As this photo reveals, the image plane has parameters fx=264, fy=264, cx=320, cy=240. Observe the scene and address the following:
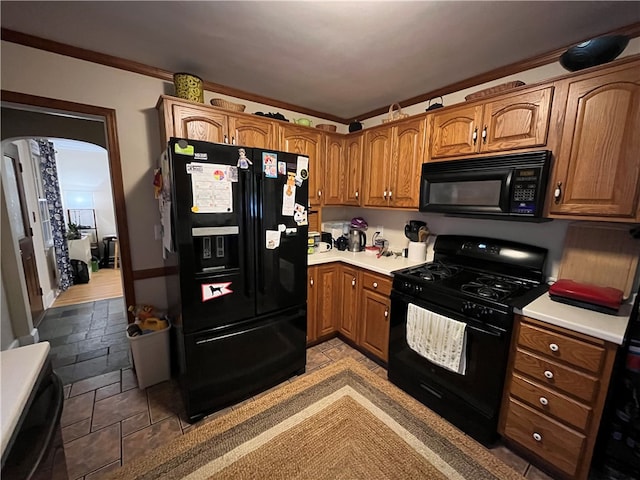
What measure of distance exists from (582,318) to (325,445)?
1.57 meters

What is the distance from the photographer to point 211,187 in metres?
1.62

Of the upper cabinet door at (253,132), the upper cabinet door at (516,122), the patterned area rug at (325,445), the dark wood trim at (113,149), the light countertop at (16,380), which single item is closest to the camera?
the light countertop at (16,380)

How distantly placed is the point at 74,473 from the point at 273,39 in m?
2.73

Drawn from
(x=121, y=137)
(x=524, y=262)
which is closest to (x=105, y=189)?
(x=121, y=137)

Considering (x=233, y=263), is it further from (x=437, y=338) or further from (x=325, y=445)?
(x=437, y=338)

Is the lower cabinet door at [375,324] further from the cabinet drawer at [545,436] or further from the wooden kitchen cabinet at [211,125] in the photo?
the wooden kitchen cabinet at [211,125]

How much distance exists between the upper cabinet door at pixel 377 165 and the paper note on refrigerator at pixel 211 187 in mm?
1432

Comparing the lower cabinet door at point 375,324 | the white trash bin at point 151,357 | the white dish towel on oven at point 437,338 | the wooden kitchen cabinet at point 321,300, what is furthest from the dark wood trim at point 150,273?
the white dish towel on oven at point 437,338

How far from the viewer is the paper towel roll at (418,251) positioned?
2453 millimetres

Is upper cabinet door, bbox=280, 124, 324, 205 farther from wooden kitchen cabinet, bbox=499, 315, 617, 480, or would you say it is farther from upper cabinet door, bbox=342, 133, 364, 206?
wooden kitchen cabinet, bbox=499, 315, 617, 480

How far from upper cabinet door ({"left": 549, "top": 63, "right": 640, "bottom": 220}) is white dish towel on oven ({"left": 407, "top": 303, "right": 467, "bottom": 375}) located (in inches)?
36.7

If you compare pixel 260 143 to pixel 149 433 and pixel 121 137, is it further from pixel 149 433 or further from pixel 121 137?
pixel 149 433

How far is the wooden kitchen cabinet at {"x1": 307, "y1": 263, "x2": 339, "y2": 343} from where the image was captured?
2.48 meters

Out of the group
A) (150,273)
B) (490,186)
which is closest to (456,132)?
(490,186)
